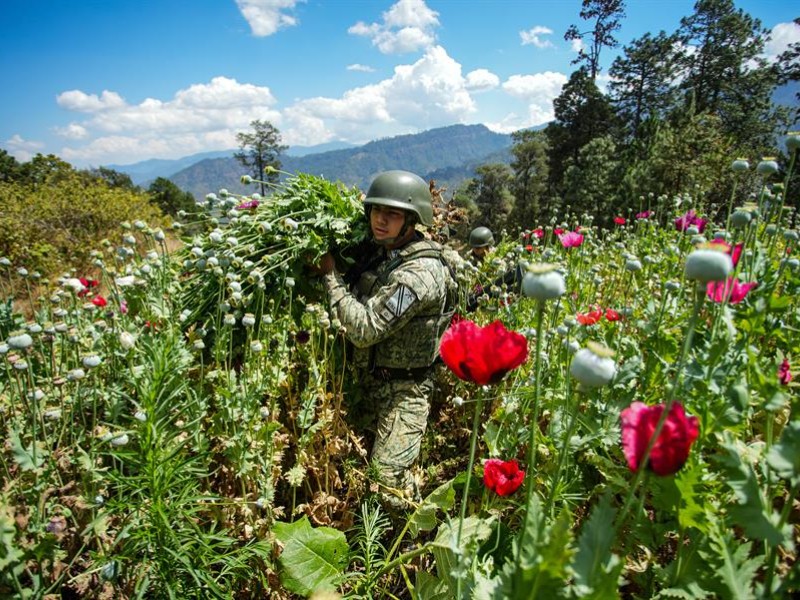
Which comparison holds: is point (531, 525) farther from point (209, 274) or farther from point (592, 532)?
point (209, 274)

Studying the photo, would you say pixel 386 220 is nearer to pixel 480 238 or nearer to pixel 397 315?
pixel 397 315

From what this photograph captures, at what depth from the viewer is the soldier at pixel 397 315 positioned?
104 inches

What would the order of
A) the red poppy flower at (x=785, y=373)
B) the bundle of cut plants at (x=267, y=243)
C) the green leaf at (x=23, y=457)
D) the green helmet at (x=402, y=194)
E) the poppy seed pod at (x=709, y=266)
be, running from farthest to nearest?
the green helmet at (x=402, y=194)
the bundle of cut plants at (x=267, y=243)
the red poppy flower at (x=785, y=373)
the green leaf at (x=23, y=457)
the poppy seed pod at (x=709, y=266)

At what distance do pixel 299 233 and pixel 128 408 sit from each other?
1.31 m

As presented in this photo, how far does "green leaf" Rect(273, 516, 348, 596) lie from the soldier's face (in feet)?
5.83

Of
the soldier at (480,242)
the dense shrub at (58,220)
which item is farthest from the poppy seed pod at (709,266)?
the dense shrub at (58,220)

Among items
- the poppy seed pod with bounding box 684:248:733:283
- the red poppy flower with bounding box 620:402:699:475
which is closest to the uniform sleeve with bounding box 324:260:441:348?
the red poppy flower with bounding box 620:402:699:475

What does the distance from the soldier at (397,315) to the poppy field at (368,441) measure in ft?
0.49

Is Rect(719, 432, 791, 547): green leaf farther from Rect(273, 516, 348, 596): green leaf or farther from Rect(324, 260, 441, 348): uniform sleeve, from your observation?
Rect(324, 260, 441, 348): uniform sleeve

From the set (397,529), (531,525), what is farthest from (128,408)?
(531,525)

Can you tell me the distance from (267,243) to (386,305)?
83cm

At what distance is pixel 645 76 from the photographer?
113ft

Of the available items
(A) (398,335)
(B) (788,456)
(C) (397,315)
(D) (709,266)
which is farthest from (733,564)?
(A) (398,335)

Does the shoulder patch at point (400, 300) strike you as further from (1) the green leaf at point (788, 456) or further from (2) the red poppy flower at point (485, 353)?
(1) the green leaf at point (788, 456)
